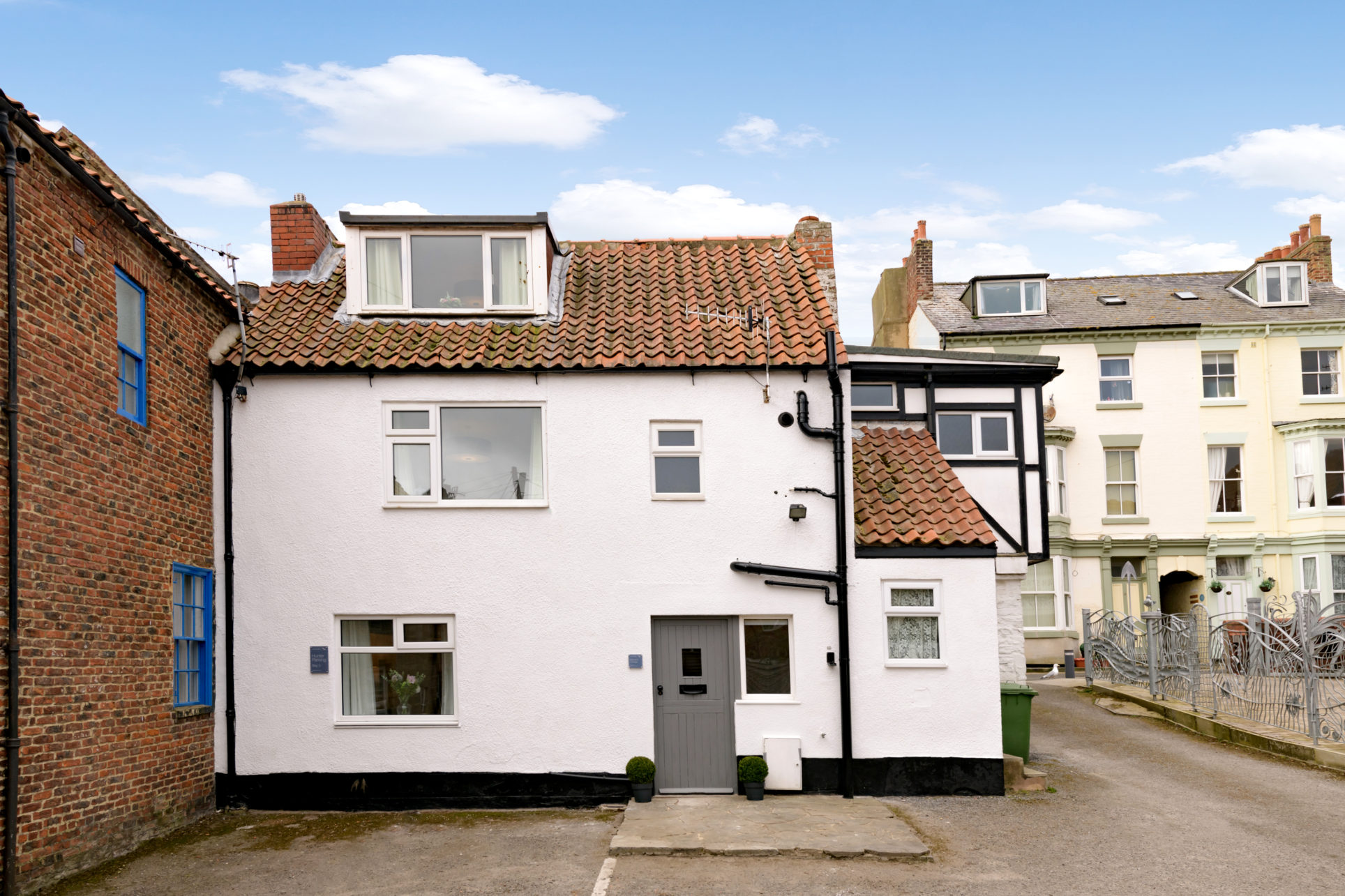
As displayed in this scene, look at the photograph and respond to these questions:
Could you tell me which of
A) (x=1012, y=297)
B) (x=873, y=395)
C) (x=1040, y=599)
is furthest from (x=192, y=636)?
(x=1012, y=297)

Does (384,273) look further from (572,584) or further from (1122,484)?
(1122,484)

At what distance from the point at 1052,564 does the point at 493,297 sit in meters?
20.4

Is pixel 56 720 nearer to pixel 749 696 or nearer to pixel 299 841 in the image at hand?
pixel 299 841

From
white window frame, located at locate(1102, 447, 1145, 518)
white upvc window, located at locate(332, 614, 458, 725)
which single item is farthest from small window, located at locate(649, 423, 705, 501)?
white window frame, located at locate(1102, 447, 1145, 518)

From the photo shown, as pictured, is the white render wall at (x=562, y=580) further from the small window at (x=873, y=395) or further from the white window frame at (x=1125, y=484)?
the white window frame at (x=1125, y=484)

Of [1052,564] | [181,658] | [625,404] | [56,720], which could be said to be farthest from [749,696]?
[1052,564]

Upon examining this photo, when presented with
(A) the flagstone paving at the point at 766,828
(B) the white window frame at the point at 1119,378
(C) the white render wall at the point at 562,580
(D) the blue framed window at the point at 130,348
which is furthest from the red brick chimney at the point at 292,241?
(B) the white window frame at the point at 1119,378

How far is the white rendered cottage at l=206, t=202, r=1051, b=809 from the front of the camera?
13.3m

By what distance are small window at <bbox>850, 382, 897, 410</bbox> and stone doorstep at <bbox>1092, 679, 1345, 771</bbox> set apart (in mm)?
A: 7420

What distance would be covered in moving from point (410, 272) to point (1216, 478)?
81.9ft

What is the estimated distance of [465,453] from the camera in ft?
45.4

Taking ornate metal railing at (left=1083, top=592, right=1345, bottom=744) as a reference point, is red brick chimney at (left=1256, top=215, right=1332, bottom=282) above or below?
above

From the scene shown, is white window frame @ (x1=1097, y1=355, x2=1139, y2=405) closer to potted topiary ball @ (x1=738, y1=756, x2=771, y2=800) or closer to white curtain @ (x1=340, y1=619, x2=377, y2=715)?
potted topiary ball @ (x1=738, y1=756, x2=771, y2=800)

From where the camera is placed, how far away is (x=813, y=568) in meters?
13.6
